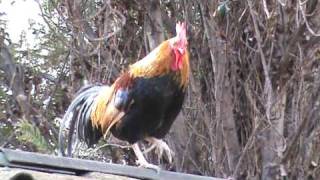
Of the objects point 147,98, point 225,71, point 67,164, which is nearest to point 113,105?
point 147,98

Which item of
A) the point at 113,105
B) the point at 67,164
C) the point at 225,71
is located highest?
the point at 225,71

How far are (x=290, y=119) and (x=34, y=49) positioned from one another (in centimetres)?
213

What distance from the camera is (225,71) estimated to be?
4.62 meters

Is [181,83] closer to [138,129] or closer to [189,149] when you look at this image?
[138,129]

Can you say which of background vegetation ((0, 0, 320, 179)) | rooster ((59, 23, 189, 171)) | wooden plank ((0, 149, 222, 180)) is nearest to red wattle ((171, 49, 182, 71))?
rooster ((59, 23, 189, 171))

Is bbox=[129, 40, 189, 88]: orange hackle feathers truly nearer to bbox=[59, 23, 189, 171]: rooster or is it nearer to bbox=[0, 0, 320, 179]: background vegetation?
bbox=[59, 23, 189, 171]: rooster

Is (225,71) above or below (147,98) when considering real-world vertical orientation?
above

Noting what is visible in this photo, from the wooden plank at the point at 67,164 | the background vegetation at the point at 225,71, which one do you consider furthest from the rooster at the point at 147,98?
the background vegetation at the point at 225,71

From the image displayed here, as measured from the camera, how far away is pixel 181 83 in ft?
10.2

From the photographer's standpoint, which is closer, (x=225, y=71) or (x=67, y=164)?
(x=67, y=164)

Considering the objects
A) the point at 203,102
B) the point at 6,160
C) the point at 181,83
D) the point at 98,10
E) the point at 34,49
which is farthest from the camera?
the point at 34,49

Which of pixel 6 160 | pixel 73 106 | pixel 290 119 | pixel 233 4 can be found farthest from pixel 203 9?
pixel 6 160

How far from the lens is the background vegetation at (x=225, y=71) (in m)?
4.52

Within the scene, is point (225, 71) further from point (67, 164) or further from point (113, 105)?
point (67, 164)
